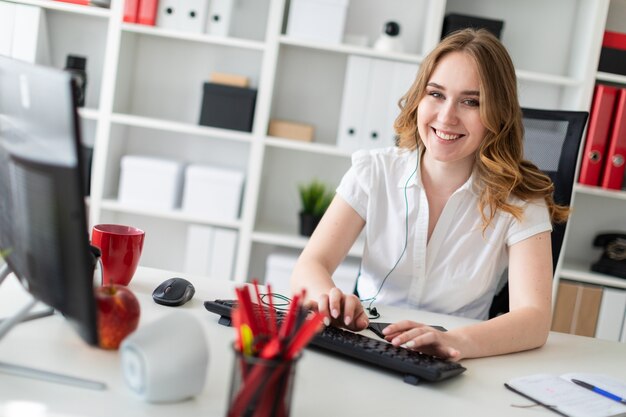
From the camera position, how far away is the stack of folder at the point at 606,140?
→ 282 cm

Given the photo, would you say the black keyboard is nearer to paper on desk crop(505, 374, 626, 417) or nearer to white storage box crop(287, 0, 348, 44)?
paper on desk crop(505, 374, 626, 417)

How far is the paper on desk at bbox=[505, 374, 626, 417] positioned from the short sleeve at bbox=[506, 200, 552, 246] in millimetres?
521

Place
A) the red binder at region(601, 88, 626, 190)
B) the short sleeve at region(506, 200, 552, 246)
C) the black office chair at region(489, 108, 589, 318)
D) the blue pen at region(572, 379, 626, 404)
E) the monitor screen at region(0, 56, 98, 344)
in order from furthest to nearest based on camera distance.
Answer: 1. the red binder at region(601, 88, 626, 190)
2. the black office chair at region(489, 108, 589, 318)
3. the short sleeve at region(506, 200, 552, 246)
4. the blue pen at region(572, 379, 626, 404)
5. the monitor screen at region(0, 56, 98, 344)

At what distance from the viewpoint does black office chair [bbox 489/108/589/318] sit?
1838 millimetres

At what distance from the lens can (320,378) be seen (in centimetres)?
103

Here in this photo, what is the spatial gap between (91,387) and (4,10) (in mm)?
2523

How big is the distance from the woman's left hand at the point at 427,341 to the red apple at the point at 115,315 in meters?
0.43

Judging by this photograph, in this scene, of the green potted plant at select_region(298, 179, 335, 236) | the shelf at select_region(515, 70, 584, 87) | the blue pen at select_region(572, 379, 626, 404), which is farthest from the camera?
the green potted plant at select_region(298, 179, 335, 236)

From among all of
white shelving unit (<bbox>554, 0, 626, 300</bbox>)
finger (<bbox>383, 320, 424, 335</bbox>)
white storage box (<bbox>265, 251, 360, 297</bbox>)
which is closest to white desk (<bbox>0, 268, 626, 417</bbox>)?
finger (<bbox>383, 320, 424, 335</bbox>)

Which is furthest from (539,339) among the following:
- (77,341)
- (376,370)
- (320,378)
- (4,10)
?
(4,10)

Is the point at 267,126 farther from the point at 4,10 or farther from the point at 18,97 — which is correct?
the point at 18,97

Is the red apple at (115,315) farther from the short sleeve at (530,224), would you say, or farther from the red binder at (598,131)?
the red binder at (598,131)

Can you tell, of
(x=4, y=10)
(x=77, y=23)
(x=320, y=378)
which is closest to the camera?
(x=320, y=378)

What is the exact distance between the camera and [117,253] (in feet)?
4.31
